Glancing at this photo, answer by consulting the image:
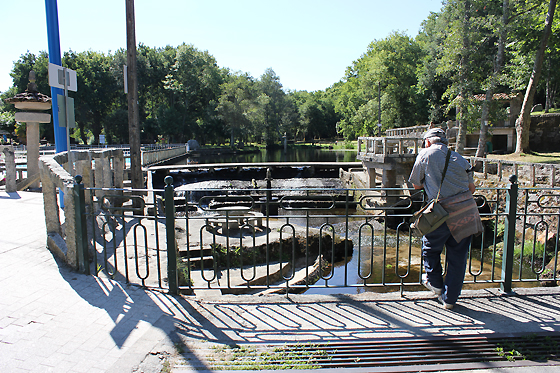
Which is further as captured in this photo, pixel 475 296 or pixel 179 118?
pixel 179 118

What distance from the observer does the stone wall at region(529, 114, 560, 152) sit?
26688 mm

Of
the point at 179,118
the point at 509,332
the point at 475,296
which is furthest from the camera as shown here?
the point at 179,118

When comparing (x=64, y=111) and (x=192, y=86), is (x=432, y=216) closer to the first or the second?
(x=64, y=111)

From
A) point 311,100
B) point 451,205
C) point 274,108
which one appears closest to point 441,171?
point 451,205

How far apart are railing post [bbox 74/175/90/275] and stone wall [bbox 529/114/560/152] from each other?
3129cm

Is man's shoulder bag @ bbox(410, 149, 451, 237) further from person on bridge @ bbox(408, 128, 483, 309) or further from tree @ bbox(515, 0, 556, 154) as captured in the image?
tree @ bbox(515, 0, 556, 154)

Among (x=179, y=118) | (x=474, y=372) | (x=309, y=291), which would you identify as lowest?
(x=309, y=291)

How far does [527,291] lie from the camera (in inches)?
178

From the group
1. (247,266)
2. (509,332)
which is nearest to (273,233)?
(247,266)

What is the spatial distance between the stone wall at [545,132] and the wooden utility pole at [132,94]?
1113 inches

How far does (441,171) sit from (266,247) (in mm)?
3417

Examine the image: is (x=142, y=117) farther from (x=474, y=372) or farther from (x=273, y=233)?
(x=474, y=372)

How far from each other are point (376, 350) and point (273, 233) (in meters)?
7.58

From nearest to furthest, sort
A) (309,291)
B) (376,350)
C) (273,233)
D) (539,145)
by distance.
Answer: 1. (376,350)
2. (309,291)
3. (273,233)
4. (539,145)
